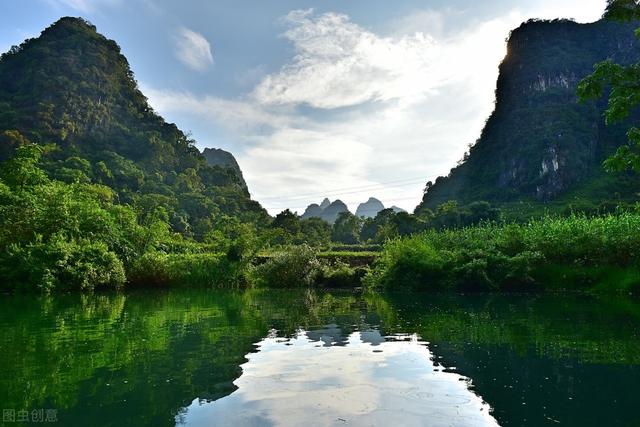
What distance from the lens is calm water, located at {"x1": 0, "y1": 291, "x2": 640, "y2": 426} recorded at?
5.17 meters

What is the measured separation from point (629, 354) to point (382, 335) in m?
4.63

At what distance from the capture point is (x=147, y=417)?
5016mm

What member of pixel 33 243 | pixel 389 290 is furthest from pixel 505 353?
pixel 33 243

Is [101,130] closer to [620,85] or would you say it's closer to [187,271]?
[187,271]

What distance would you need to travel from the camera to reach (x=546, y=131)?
316 feet

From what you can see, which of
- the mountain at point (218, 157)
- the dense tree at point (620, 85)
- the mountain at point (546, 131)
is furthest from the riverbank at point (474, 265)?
the mountain at point (218, 157)

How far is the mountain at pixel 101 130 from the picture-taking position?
6631 cm

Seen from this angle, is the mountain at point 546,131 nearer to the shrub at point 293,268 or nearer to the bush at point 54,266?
the shrub at point 293,268

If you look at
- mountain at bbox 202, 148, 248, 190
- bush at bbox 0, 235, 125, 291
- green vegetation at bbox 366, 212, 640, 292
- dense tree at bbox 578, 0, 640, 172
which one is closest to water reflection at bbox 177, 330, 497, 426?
dense tree at bbox 578, 0, 640, 172

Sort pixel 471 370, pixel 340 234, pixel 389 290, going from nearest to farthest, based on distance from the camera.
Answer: pixel 471 370, pixel 389 290, pixel 340 234

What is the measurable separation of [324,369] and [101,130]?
8559cm

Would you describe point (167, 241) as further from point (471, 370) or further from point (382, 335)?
point (471, 370)

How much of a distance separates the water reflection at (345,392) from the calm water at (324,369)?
0.08 feet

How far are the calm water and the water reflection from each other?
0.9 inches
